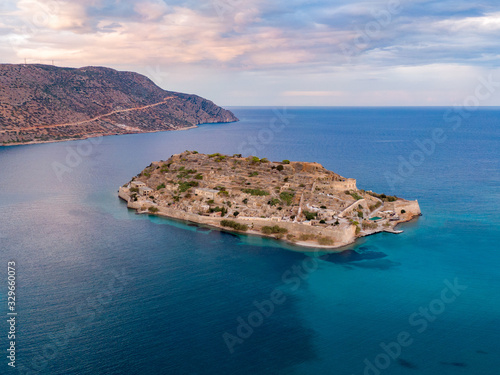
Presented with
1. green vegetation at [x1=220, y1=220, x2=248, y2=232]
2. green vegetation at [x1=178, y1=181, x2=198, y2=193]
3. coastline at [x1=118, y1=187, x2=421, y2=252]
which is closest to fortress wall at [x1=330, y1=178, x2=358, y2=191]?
coastline at [x1=118, y1=187, x2=421, y2=252]

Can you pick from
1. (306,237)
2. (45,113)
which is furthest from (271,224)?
(45,113)

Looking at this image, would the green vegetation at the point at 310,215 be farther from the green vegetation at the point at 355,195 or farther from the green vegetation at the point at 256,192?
the green vegetation at the point at 355,195

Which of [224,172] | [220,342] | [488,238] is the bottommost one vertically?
[220,342]

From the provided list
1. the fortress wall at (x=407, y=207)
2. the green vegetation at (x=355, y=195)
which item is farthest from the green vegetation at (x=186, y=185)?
the fortress wall at (x=407, y=207)

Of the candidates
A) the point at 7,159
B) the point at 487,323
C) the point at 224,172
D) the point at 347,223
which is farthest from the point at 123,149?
the point at 487,323

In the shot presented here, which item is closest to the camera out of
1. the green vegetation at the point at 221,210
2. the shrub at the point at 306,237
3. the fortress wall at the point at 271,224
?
the fortress wall at the point at 271,224

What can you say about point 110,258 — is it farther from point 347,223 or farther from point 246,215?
point 347,223

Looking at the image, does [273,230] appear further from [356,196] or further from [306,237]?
[356,196]
